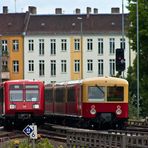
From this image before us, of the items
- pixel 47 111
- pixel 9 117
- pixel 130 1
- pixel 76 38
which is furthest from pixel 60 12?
pixel 9 117

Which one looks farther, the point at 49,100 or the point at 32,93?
the point at 49,100

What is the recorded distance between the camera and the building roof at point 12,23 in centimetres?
12531

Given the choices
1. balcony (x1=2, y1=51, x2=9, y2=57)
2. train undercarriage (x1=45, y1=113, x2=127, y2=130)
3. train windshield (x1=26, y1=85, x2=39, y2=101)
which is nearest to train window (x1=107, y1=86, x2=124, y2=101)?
train undercarriage (x1=45, y1=113, x2=127, y2=130)

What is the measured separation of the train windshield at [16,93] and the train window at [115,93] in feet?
16.5

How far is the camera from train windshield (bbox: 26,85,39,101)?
46312 mm

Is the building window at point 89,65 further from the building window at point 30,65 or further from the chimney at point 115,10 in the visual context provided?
the chimney at point 115,10

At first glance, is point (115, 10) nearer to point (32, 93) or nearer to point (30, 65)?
point (30, 65)

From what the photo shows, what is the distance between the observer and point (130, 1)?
7169 centimetres

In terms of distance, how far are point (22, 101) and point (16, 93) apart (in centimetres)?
55

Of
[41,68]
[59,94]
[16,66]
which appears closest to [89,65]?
[41,68]

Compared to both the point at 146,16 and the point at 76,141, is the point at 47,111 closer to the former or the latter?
the point at 146,16

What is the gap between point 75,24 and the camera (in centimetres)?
12462

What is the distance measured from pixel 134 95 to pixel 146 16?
6169 millimetres

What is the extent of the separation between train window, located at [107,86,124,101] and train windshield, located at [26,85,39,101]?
446cm
